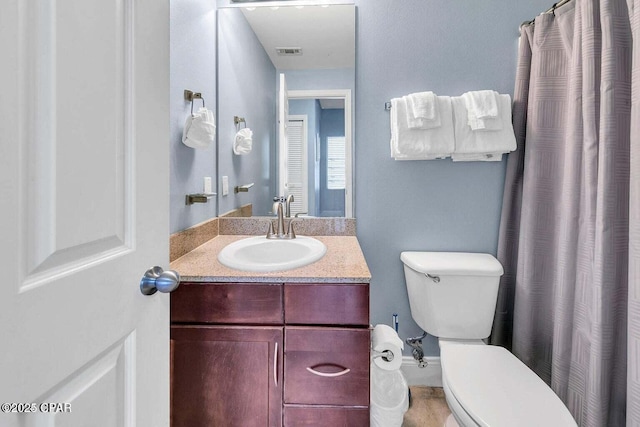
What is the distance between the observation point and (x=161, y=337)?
75 cm

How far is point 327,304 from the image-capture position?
42.1 inches

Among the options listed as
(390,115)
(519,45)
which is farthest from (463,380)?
(519,45)

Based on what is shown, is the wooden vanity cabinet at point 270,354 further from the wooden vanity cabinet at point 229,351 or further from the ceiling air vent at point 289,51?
the ceiling air vent at point 289,51

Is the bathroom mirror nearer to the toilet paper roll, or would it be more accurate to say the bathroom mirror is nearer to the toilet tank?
the toilet tank

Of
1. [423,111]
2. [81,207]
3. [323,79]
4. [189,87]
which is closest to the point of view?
[81,207]

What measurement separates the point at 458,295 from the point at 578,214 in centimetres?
56

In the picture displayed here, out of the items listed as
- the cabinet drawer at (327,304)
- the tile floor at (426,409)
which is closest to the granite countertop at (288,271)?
the cabinet drawer at (327,304)

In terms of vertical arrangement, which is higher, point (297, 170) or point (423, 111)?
point (423, 111)

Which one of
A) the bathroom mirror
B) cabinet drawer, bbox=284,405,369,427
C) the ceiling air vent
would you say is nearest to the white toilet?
cabinet drawer, bbox=284,405,369,427

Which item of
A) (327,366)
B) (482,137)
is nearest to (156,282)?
(327,366)

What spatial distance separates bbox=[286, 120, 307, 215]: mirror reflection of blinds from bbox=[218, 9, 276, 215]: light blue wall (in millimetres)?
88

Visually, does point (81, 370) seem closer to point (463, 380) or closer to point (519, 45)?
point (463, 380)

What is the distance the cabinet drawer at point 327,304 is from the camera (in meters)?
1.06

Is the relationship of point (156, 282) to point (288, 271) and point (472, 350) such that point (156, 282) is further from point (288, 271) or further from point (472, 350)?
point (472, 350)
